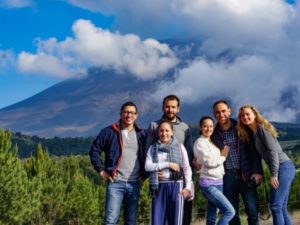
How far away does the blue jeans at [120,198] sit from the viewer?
558 cm

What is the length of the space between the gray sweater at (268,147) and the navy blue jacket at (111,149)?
134 cm

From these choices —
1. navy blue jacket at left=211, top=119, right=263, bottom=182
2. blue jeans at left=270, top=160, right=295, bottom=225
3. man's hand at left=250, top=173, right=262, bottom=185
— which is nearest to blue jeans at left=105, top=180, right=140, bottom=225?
navy blue jacket at left=211, top=119, right=263, bottom=182

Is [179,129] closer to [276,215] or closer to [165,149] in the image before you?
[165,149]

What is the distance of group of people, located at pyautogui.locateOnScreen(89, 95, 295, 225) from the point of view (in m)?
5.38

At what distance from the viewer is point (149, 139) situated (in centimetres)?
556

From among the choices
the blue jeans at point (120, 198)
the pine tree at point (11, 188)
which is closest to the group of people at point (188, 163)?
the blue jeans at point (120, 198)

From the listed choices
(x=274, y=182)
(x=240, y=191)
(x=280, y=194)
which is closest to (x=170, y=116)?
(x=240, y=191)

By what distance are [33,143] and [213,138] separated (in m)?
163

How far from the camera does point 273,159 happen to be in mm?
5438

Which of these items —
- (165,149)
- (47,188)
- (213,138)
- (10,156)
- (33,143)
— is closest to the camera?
(165,149)

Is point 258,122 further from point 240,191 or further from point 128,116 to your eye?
point 128,116

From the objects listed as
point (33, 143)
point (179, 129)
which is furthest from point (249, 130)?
point (33, 143)

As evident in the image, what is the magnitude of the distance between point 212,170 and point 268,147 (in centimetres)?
69

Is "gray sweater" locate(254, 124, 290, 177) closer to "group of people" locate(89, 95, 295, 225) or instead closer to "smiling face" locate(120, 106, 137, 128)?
"group of people" locate(89, 95, 295, 225)
